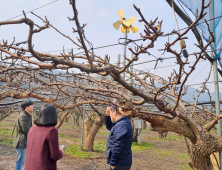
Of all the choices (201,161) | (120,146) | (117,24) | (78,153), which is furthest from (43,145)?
(78,153)

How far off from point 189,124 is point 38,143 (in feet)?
7.49

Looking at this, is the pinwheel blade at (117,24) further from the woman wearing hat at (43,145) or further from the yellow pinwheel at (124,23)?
the woman wearing hat at (43,145)

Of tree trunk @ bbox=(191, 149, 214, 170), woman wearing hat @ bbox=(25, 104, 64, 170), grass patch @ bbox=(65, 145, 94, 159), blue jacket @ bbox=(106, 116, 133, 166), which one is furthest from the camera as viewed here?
grass patch @ bbox=(65, 145, 94, 159)

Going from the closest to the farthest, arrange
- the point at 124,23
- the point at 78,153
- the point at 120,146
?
the point at 124,23
the point at 120,146
the point at 78,153

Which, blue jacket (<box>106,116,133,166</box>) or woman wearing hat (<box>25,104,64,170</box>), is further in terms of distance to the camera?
blue jacket (<box>106,116,133,166</box>)

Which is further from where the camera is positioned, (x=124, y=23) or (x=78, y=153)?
(x=78, y=153)

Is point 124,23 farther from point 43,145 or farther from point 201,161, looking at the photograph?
point 201,161

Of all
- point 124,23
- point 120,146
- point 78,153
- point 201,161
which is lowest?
point 78,153

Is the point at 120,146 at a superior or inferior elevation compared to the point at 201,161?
superior

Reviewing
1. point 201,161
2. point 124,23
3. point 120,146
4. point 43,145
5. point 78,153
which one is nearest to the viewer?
point 124,23

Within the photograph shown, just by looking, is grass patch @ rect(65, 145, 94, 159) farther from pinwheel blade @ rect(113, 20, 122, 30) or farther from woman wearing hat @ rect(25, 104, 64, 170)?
pinwheel blade @ rect(113, 20, 122, 30)

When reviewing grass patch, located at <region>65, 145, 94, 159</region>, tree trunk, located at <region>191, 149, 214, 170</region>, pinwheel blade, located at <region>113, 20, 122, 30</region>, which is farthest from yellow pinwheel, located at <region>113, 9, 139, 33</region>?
grass patch, located at <region>65, 145, 94, 159</region>

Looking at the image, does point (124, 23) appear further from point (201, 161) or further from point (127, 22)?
point (201, 161)

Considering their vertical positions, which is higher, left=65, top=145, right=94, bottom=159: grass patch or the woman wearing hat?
the woman wearing hat
